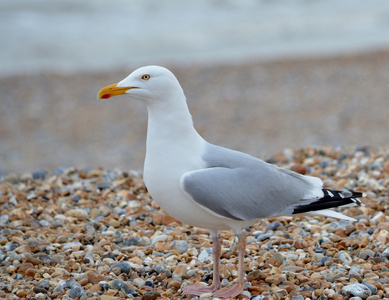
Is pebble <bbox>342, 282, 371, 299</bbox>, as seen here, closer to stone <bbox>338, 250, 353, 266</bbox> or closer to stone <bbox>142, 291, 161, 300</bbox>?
stone <bbox>338, 250, 353, 266</bbox>

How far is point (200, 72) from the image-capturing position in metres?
15.5

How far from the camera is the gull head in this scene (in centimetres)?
374

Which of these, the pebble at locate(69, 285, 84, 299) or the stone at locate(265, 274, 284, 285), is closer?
the pebble at locate(69, 285, 84, 299)

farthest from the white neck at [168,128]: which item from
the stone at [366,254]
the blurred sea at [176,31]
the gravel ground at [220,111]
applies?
the blurred sea at [176,31]

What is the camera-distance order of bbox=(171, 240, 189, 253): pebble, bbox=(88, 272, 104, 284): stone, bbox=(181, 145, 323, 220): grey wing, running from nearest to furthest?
1. bbox=(181, 145, 323, 220): grey wing
2. bbox=(88, 272, 104, 284): stone
3. bbox=(171, 240, 189, 253): pebble

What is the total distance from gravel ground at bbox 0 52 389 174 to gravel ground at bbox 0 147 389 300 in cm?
439

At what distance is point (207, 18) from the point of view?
2184 cm

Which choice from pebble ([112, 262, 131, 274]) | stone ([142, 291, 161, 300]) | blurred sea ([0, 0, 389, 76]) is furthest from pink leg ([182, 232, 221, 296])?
blurred sea ([0, 0, 389, 76])

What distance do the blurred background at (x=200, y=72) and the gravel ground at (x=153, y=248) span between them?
14.2 ft

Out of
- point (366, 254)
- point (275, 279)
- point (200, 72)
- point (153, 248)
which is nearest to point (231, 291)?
point (275, 279)

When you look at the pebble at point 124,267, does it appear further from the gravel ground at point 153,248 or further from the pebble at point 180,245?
the pebble at point 180,245

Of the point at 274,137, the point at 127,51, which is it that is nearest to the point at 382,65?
the point at 274,137

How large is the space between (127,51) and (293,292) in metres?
14.8

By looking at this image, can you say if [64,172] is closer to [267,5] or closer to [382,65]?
[382,65]
